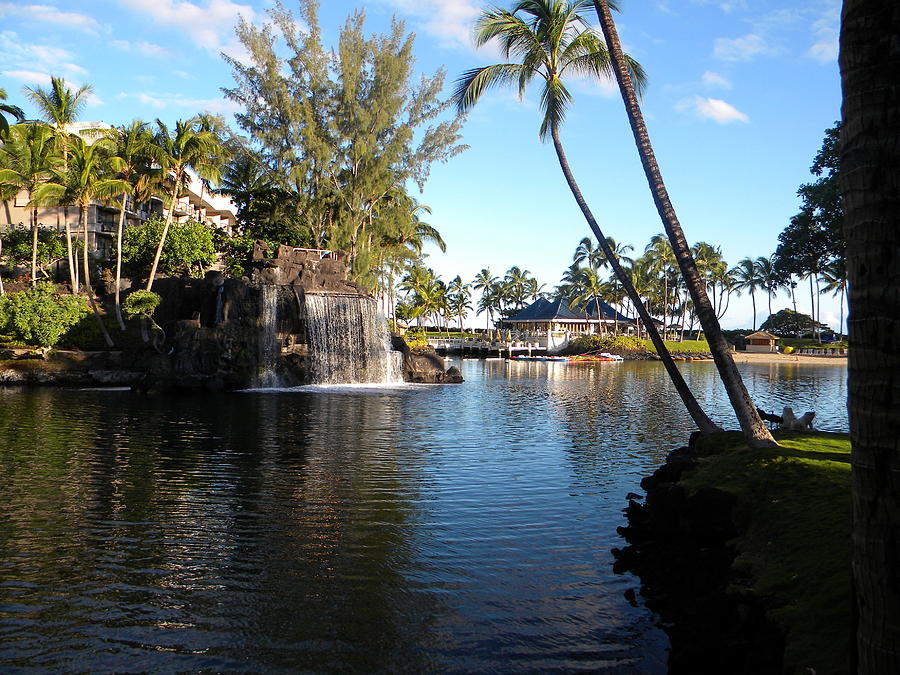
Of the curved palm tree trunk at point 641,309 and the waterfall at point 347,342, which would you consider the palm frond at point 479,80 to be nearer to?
the curved palm tree trunk at point 641,309

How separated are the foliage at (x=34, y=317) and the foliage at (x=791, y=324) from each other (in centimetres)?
10075

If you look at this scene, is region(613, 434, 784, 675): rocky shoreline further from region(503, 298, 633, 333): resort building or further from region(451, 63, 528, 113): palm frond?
region(503, 298, 633, 333): resort building

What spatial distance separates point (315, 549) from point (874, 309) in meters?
7.70

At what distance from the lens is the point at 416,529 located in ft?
32.5

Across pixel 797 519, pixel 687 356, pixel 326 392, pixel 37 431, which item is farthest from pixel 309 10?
pixel 687 356

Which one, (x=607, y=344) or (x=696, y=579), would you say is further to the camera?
(x=607, y=344)

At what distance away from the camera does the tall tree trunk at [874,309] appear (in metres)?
2.86

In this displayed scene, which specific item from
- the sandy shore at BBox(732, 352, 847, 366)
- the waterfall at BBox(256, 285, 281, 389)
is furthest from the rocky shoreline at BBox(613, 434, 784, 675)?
the sandy shore at BBox(732, 352, 847, 366)

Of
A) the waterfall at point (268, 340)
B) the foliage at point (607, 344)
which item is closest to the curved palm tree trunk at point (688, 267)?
the waterfall at point (268, 340)

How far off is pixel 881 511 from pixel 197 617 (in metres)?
6.38

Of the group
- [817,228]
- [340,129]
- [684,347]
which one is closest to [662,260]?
[684,347]

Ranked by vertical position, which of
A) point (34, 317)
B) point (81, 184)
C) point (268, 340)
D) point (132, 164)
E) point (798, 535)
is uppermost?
point (132, 164)

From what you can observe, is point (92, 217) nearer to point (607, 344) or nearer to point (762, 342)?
point (607, 344)

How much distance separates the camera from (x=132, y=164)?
42.6 m
